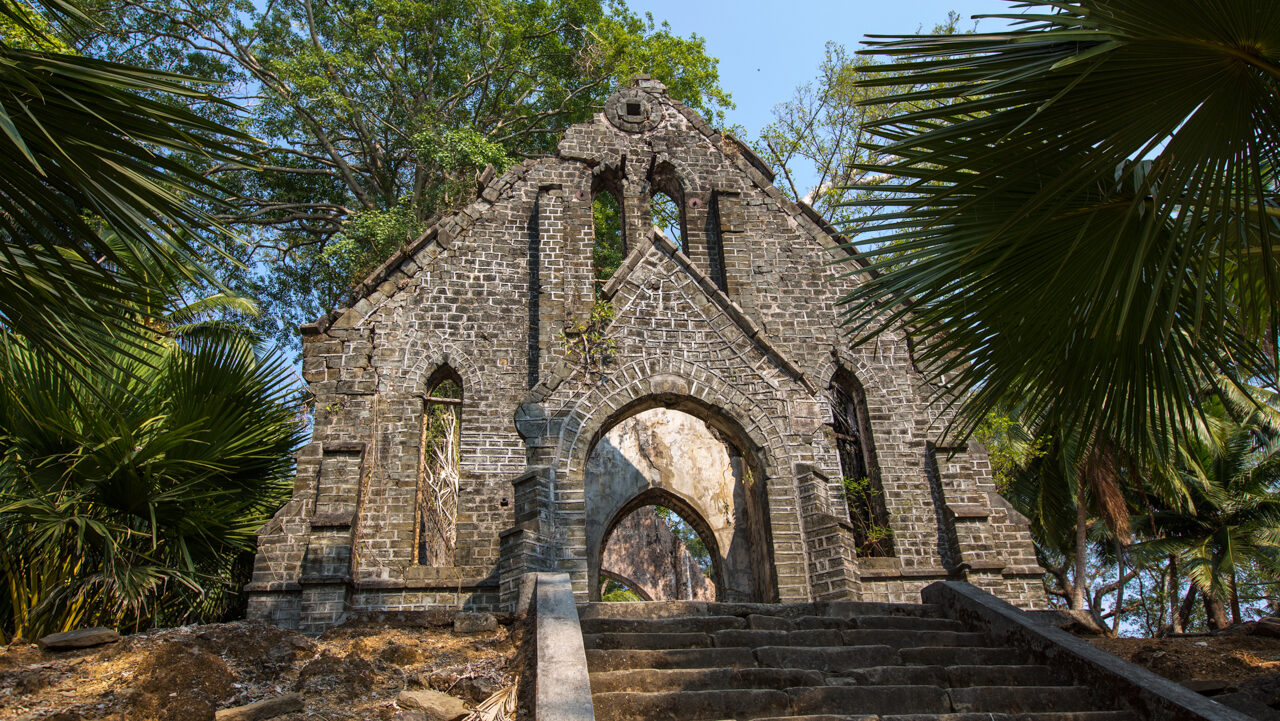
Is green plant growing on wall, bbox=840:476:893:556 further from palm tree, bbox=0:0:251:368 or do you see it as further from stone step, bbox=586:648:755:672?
palm tree, bbox=0:0:251:368

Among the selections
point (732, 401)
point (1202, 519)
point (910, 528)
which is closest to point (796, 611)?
point (732, 401)

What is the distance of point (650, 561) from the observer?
24031mm

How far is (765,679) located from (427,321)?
951 cm

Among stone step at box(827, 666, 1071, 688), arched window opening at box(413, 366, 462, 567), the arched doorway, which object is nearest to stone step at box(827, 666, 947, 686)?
stone step at box(827, 666, 1071, 688)

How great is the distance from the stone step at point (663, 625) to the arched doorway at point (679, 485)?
8.44 meters

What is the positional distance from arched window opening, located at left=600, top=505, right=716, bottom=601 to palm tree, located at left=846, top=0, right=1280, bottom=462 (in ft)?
53.9

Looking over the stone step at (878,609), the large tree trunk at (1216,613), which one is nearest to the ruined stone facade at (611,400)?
the stone step at (878,609)

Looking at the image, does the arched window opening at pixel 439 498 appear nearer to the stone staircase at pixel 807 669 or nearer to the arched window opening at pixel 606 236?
the arched window opening at pixel 606 236

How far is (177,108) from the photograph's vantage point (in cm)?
534

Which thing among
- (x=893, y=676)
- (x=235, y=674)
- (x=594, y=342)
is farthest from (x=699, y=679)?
(x=594, y=342)

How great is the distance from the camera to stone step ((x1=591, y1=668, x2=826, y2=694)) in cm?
721

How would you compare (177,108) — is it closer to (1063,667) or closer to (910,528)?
(1063,667)

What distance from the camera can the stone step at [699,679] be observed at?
7211 millimetres

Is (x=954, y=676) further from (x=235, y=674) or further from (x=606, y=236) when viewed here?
(x=606, y=236)
